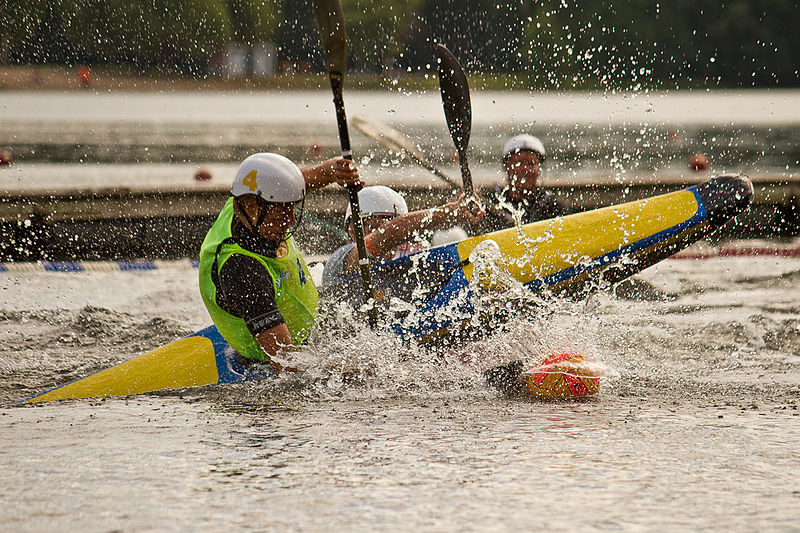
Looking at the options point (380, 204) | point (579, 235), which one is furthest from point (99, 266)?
point (579, 235)

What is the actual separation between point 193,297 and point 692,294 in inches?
171

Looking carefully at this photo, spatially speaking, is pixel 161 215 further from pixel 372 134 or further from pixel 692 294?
pixel 692 294

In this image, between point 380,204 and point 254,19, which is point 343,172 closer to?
Answer: point 380,204

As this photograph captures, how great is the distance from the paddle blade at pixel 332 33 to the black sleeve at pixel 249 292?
5.11 feet

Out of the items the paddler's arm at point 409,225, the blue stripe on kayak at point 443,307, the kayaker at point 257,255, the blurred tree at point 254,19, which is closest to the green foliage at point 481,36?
the blurred tree at point 254,19

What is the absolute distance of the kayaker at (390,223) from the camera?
5918 millimetres

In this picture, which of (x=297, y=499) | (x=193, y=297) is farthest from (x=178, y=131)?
(x=297, y=499)

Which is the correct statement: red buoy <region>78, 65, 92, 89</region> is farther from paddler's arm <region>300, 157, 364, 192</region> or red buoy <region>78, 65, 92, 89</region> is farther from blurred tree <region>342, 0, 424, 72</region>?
paddler's arm <region>300, 157, 364, 192</region>

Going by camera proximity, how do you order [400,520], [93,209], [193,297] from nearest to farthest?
1. [400,520]
2. [193,297]
3. [93,209]

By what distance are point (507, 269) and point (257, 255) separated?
1641 millimetres

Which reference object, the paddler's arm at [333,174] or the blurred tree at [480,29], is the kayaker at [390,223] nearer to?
the paddler's arm at [333,174]

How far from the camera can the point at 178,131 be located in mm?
28344

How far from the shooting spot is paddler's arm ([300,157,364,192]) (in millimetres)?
5289

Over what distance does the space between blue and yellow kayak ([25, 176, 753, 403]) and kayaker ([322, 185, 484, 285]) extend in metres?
0.15
